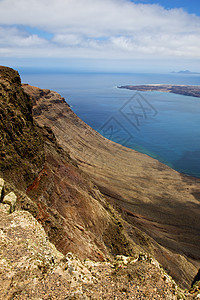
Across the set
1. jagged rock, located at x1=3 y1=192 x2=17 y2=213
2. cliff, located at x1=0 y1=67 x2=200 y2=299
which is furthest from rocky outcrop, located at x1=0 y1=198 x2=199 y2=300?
jagged rock, located at x1=3 y1=192 x2=17 y2=213

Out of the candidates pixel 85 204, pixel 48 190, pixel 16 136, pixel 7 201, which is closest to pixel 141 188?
pixel 85 204

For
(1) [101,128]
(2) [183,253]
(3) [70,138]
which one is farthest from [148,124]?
(2) [183,253]

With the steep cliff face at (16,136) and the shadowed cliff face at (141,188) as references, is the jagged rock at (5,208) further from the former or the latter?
the shadowed cliff face at (141,188)

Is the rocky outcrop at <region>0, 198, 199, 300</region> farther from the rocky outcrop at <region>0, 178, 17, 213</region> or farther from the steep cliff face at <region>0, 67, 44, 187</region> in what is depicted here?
the steep cliff face at <region>0, 67, 44, 187</region>

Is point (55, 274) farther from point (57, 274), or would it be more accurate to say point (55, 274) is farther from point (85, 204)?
point (85, 204)

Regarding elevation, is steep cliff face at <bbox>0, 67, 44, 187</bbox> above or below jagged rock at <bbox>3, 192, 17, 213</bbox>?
above

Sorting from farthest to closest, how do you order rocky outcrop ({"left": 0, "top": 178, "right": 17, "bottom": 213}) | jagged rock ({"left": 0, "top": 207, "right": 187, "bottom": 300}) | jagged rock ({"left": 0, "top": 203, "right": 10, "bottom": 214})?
1. rocky outcrop ({"left": 0, "top": 178, "right": 17, "bottom": 213})
2. jagged rock ({"left": 0, "top": 203, "right": 10, "bottom": 214})
3. jagged rock ({"left": 0, "top": 207, "right": 187, "bottom": 300})

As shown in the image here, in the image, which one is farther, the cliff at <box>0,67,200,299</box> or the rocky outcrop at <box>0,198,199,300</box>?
the cliff at <box>0,67,200,299</box>

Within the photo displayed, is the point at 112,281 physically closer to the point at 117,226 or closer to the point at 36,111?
the point at 117,226
